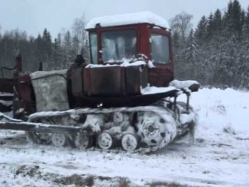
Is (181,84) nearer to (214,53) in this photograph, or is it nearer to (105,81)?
(105,81)

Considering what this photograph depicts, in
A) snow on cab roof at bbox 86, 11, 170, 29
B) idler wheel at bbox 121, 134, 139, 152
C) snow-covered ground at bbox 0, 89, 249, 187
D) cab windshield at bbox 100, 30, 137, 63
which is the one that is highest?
snow on cab roof at bbox 86, 11, 170, 29

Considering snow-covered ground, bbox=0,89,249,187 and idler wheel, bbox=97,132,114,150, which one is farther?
idler wheel, bbox=97,132,114,150

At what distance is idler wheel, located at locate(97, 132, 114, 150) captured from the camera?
9516mm

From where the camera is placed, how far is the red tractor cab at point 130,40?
958 centimetres

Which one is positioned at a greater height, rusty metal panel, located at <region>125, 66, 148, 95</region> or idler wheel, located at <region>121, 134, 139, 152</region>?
rusty metal panel, located at <region>125, 66, 148, 95</region>

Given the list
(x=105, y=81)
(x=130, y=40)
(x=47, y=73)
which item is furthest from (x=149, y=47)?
(x=47, y=73)

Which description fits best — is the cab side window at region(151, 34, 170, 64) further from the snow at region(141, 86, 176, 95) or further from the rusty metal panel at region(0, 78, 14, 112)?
the rusty metal panel at region(0, 78, 14, 112)

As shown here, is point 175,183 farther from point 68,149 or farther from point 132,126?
point 68,149

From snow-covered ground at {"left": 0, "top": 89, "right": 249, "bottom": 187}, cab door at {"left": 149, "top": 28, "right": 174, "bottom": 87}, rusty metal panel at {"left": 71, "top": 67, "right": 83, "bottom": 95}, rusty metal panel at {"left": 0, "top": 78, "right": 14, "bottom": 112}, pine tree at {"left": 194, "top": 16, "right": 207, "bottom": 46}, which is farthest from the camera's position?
pine tree at {"left": 194, "top": 16, "right": 207, "bottom": 46}

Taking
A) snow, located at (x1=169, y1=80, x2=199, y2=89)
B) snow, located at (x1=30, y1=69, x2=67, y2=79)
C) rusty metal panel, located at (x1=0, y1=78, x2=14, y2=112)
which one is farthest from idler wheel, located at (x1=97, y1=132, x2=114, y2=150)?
rusty metal panel, located at (x1=0, y1=78, x2=14, y2=112)

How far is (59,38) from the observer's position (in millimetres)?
97875

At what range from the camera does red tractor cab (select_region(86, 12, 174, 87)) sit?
9.58m

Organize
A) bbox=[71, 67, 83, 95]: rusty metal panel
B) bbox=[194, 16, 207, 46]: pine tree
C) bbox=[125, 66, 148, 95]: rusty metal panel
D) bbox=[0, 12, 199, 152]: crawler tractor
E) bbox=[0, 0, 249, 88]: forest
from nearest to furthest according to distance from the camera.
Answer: bbox=[125, 66, 148, 95]: rusty metal panel
bbox=[0, 12, 199, 152]: crawler tractor
bbox=[71, 67, 83, 95]: rusty metal panel
bbox=[0, 0, 249, 88]: forest
bbox=[194, 16, 207, 46]: pine tree

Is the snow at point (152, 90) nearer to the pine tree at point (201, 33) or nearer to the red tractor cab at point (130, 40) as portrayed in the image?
the red tractor cab at point (130, 40)
